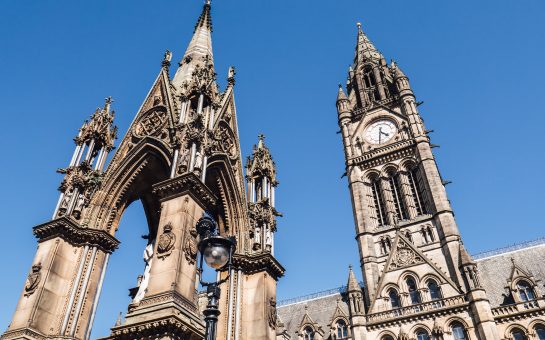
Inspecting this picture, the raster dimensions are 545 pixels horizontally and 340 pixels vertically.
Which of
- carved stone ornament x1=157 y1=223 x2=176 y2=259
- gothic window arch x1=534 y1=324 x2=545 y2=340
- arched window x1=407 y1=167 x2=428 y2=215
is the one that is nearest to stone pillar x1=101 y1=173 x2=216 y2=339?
carved stone ornament x1=157 y1=223 x2=176 y2=259

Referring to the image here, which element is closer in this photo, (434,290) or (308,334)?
(434,290)

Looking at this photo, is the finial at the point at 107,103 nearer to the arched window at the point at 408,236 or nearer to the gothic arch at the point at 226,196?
the gothic arch at the point at 226,196

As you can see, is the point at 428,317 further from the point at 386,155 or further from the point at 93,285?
the point at 93,285

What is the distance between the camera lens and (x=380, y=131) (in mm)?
51750

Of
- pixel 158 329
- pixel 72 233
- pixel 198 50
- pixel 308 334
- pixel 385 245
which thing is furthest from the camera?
pixel 308 334

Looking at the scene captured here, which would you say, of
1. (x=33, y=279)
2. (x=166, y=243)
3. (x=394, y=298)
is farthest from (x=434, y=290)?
(x=33, y=279)

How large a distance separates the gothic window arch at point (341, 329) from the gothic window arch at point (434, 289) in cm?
878

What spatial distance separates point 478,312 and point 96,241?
30.2 metres

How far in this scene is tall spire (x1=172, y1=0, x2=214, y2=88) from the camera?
58.5ft

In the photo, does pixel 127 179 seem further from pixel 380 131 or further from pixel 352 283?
pixel 380 131

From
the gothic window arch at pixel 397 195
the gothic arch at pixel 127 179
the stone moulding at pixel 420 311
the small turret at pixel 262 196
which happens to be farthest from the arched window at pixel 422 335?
the gothic arch at pixel 127 179

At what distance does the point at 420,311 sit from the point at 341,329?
8.60 metres

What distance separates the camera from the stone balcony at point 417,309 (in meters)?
34.7

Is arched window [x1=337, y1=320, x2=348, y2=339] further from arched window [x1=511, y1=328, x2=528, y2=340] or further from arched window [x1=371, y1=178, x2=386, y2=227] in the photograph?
arched window [x1=511, y1=328, x2=528, y2=340]
